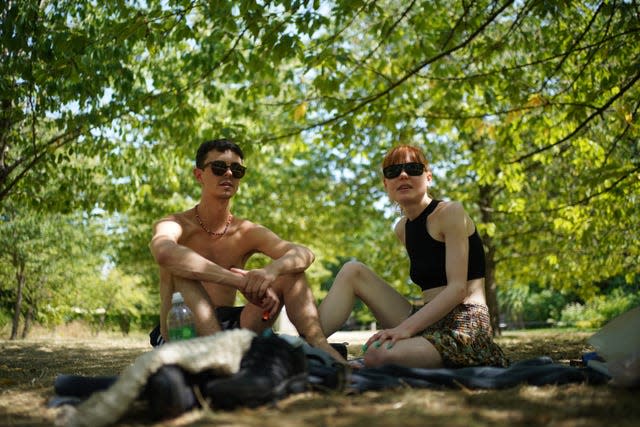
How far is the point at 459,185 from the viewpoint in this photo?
1327 cm

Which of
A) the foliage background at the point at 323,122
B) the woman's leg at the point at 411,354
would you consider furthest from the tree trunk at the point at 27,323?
the woman's leg at the point at 411,354

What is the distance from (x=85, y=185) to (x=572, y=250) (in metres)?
9.67

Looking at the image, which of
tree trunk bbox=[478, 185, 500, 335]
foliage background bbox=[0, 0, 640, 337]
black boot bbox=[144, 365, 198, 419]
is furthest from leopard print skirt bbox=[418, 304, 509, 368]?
tree trunk bbox=[478, 185, 500, 335]

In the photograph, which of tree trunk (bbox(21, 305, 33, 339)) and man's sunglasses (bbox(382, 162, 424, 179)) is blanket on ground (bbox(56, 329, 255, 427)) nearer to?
man's sunglasses (bbox(382, 162, 424, 179))

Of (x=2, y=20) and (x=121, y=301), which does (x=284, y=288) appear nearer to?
(x=2, y=20)

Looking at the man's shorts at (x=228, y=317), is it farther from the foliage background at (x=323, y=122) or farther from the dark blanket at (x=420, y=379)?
the foliage background at (x=323, y=122)

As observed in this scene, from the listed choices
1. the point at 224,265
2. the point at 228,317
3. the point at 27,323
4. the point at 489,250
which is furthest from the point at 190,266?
the point at 27,323

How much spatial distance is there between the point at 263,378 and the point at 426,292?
70.1 inches

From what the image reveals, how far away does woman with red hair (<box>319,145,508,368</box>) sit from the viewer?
12.3 feet

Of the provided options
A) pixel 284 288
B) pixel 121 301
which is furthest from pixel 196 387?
pixel 121 301

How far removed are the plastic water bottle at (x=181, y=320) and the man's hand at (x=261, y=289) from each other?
0.39m

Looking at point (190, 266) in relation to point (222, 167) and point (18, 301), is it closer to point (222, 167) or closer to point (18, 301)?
point (222, 167)

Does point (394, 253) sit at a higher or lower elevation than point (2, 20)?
lower

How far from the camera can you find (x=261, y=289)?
3.83 m
